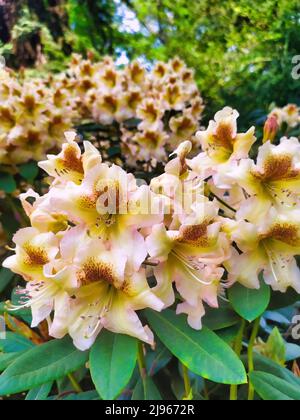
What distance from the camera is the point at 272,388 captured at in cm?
71

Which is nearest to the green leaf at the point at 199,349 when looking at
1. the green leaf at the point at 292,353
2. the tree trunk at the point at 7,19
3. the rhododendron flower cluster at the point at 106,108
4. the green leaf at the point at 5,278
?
the green leaf at the point at 292,353

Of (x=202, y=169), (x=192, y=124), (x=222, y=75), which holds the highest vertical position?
(x=202, y=169)

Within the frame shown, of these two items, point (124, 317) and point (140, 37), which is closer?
point (124, 317)

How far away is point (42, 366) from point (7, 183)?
0.82 metres

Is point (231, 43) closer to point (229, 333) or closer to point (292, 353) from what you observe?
point (292, 353)

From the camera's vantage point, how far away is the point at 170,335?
0.68 m

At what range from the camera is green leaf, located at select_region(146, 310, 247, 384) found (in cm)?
61

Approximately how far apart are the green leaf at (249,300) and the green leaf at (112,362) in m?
0.14

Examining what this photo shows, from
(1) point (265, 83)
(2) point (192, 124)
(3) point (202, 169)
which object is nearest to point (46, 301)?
(3) point (202, 169)

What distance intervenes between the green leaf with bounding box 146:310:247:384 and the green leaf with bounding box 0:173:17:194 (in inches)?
30.7
